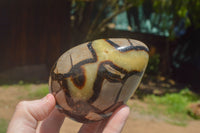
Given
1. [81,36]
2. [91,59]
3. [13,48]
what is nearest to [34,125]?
[91,59]

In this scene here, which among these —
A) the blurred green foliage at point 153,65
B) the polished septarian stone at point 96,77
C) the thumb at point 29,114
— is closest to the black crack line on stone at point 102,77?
the polished septarian stone at point 96,77

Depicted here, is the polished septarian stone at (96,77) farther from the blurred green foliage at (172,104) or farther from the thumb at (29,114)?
the blurred green foliage at (172,104)

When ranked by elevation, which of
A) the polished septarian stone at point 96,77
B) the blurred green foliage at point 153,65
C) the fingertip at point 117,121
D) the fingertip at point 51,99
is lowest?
the blurred green foliage at point 153,65

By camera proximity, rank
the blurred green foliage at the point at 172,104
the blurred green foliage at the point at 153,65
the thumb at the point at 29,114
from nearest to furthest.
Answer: the thumb at the point at 29,114
the blurred green foliage at the point at 172,104
the blurred green foliage at the point at 153,65

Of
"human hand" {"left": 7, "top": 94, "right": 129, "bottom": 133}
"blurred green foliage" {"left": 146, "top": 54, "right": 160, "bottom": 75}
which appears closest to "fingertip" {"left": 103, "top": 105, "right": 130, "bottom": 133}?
"human hand" {"left": 7, "top": 94, "right": 129, "bottom": 133}

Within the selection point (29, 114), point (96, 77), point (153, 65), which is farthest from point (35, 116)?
point (153, 65)

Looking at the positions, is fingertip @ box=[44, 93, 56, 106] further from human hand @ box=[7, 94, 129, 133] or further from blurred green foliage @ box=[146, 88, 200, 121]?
blurred green foliage @ box=[146, 88, 200, 121]

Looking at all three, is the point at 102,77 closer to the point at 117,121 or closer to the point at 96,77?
the point at 96,77
